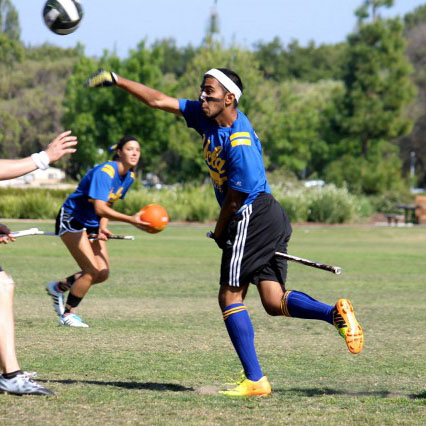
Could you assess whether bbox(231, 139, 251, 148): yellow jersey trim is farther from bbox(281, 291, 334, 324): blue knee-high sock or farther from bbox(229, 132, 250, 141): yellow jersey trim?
bbox(281, 291, 334, 324): blue knee-high sock

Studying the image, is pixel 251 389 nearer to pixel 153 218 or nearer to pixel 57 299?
pixel 153 218

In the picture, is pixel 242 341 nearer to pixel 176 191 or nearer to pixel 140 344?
pixel 140 344

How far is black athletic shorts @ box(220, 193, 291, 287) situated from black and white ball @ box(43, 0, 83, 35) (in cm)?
291

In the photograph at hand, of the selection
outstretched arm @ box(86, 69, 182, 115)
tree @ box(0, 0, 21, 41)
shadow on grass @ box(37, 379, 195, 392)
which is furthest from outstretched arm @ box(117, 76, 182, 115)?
tree @ box(0, 0, 21, 41)

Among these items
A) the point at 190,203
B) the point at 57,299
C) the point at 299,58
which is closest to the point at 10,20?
the point at 299,58

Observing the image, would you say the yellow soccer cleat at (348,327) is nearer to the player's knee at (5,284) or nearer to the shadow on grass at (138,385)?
the shadow on grass at (138,385)

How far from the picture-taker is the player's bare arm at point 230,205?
20.8ft

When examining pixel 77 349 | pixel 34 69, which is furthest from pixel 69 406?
pixel 34 69

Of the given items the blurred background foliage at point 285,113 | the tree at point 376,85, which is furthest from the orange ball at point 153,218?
the tree at point 376,85

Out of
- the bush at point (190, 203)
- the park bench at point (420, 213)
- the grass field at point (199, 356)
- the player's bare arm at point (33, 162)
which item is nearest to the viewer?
the grass field at point (199, 356)

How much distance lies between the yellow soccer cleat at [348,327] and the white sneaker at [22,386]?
6.79 feet

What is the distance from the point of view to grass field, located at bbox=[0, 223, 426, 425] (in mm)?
5551

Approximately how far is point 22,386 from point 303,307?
208cm

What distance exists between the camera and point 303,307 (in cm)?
642
